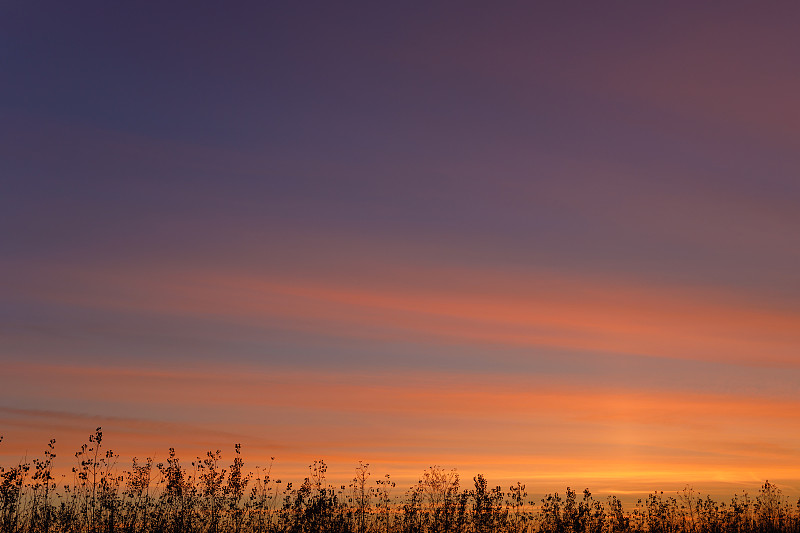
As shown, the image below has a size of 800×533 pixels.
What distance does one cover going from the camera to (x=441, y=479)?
1183 inches

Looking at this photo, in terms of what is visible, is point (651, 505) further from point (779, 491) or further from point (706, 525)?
point (779, 491)

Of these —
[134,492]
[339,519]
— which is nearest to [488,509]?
[339,519]

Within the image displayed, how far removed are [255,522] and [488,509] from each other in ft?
28.4

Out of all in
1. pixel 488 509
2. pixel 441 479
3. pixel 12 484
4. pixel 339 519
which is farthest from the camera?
pixel 441 479

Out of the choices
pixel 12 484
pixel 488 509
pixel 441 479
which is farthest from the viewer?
pixel 441 479

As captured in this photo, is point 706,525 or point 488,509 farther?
point 706,525

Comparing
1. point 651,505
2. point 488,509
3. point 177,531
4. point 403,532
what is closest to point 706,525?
point 651,505

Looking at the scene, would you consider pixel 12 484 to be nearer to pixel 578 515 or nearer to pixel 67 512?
pixel 67 512

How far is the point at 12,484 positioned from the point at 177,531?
5727 mm

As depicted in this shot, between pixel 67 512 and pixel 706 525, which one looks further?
pixel 706 525

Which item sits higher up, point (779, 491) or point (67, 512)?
point (779, 491)

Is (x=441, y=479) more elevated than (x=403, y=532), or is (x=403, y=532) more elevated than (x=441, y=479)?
(x=441, y=479)

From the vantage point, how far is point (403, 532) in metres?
27.5

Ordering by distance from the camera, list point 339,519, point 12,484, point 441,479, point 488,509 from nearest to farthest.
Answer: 1. point 12,484
2. point 339,519
3. point 488,509
4. point 441,479
